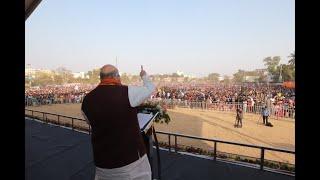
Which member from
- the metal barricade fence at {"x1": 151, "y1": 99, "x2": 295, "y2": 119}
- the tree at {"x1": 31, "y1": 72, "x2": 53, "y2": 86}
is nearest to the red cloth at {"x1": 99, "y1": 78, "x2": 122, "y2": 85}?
the metal barricade fence at {"x1": 151, "y1": 99, "x2": 295, "y2": 119}

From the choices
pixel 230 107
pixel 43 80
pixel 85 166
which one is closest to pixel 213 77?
pixel 43 80

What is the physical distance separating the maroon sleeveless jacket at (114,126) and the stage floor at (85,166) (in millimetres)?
2666

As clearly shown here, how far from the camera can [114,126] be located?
2.39 meters

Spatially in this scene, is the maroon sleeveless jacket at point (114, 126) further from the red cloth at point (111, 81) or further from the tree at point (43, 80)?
the tree at point (43, 80)

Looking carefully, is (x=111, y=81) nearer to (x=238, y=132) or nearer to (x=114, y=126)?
(x=114, y=126)

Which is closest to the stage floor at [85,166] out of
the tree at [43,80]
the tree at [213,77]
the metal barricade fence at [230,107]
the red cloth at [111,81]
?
the red cloth at [111,81]

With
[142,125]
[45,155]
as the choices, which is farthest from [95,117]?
[45,155]

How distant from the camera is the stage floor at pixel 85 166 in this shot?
5.05 meters

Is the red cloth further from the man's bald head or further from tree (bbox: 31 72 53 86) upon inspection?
tree (bbox: 31 72 53 86)

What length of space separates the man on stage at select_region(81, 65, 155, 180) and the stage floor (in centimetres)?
261
